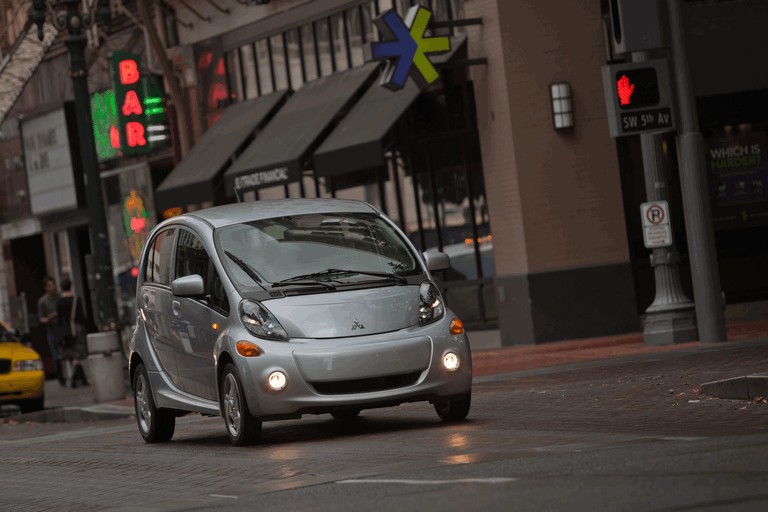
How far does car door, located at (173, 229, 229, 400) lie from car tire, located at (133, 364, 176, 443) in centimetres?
79

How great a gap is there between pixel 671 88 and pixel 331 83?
32.0 feet

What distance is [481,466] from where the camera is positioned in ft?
30.7

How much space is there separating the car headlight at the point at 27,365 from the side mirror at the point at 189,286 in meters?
11.1

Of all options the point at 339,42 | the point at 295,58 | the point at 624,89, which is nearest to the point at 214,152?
the point at 295,58

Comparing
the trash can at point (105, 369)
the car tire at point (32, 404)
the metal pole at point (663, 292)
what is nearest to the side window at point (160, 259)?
the metal pole at point (663, 292)

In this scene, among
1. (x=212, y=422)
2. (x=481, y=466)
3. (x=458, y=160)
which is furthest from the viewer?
(x=458, y=160)

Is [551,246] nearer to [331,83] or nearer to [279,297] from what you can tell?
[331,83]

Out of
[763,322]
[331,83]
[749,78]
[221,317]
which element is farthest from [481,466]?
[331,83]

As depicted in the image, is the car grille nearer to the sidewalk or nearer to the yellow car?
the sidewalk

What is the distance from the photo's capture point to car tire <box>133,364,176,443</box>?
14367mm

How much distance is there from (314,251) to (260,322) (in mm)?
921

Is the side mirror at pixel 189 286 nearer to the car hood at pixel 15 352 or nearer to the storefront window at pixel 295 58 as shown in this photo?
the car hood at pixel 15 352

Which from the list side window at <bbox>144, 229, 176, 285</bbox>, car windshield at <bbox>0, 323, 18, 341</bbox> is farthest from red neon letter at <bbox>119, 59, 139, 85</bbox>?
side window at <bbox>144, 229, 176, 285</bbox>

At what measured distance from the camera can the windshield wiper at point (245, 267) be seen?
12680 millimetres
